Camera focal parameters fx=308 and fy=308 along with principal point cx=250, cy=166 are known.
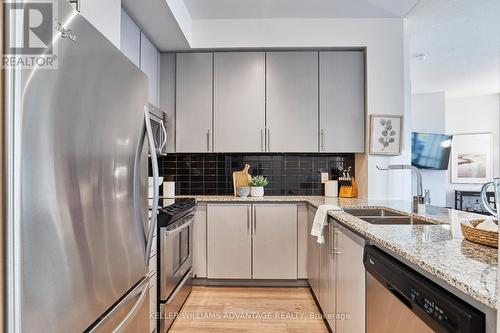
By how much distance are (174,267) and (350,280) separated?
128 cm

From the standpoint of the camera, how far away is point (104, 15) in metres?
1.50

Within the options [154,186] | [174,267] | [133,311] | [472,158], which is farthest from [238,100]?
[472,158]

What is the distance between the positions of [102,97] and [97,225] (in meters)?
0.42

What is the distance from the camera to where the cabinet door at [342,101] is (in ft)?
10.3

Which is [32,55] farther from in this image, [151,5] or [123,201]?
[151,5]

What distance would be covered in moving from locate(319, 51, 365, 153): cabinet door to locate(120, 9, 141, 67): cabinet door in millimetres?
1757

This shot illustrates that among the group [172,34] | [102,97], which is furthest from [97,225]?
[172,34]

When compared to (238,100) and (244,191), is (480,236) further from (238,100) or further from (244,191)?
(238,100)

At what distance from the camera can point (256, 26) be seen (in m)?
3.10

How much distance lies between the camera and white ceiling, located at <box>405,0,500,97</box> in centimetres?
283

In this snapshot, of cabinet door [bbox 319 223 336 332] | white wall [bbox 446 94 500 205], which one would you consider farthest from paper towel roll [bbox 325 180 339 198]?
white wall [bbox 446 94 500 205]

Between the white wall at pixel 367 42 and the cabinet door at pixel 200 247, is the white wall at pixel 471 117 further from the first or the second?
the cabinet door at pixel 200 247

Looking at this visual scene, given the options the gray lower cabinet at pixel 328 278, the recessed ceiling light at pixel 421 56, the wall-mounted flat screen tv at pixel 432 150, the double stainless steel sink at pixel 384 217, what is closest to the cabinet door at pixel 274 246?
the gray lower cabinet at pixel 328 278

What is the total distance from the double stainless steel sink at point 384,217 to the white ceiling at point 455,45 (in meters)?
1.91
